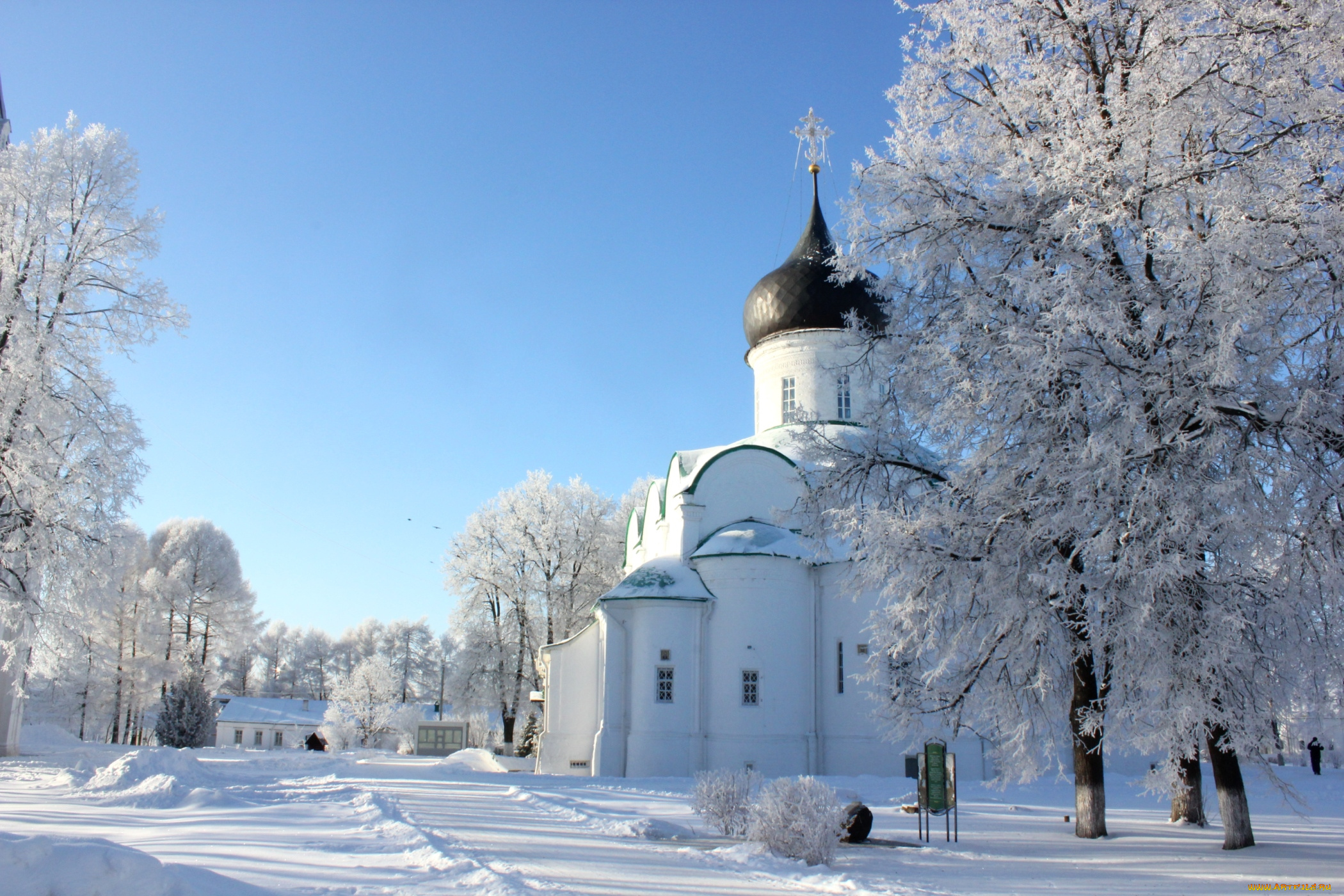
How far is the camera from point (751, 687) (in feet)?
66.8

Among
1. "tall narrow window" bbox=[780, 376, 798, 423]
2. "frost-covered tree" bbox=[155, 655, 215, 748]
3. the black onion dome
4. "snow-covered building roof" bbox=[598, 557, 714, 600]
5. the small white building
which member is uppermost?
the black onion dome

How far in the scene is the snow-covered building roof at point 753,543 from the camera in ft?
68.4

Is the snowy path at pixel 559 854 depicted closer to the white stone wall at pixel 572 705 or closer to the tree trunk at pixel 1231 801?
the tree trunk at pixel 1231 801

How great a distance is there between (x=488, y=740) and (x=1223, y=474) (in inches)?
1717

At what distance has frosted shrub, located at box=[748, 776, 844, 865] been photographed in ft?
25.7

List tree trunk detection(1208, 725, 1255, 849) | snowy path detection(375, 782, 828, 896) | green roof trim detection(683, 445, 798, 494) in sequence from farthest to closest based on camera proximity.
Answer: green roof trim detection(683, 445, 798, 494), tree trunk detection(1208, 725, 1255, 849), snowy path detection(375, 782, 828, 896)

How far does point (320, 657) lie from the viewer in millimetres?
66938

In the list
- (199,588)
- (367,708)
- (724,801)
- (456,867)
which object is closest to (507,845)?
(456,867)

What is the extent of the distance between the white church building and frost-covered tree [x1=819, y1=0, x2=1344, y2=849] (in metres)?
8.84

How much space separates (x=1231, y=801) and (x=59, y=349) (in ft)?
52.8

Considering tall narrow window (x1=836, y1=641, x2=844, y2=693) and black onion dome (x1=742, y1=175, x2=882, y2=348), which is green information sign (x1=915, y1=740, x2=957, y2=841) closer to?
tall narrow window (x1=836, y1=641, x2=844, y2=693)

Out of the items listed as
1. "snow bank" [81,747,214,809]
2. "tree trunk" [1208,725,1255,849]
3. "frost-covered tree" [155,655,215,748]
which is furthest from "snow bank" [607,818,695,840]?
"frost-covered tree" [155,655,215,748]

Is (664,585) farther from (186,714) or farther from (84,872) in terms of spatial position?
(84,872)

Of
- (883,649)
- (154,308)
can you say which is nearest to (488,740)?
(154,308)
